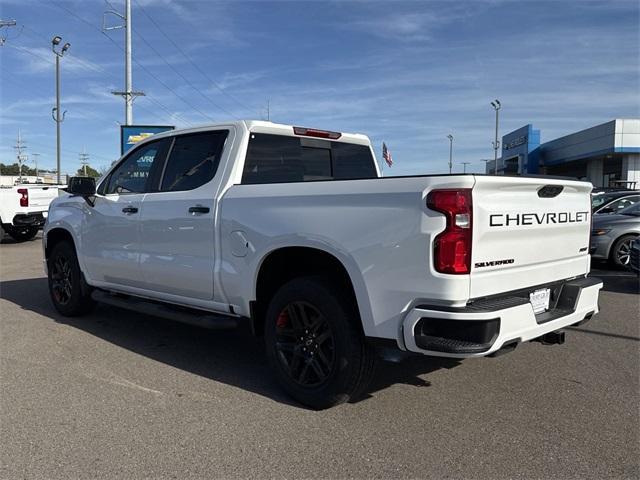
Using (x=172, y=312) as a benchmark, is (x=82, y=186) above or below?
above

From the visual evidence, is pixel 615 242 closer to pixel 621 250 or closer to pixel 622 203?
pixel 621 250

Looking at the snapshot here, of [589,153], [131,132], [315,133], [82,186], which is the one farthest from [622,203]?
[589,153]

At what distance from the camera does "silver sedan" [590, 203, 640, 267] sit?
10148 mm

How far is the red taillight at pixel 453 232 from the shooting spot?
3.23 metres

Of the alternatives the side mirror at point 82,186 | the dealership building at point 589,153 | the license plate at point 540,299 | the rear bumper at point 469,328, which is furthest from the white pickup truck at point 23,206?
the dealership building at point 589,153

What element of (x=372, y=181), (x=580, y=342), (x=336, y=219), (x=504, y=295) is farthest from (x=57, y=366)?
(x=580, y=342)

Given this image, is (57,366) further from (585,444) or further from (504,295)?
(585,444)

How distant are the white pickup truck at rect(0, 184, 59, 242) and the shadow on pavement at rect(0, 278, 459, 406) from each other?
29.0 ft

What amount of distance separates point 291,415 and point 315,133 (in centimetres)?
264

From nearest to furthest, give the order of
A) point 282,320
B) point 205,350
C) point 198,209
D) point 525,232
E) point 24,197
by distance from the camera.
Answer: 1. point 525,232
2. point 282,320
3. point 198,209
4. point 205,350
5. point 24,197

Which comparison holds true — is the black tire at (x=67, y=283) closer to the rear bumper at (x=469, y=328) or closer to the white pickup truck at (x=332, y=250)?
the white pickup truck at (x=332, y=250)

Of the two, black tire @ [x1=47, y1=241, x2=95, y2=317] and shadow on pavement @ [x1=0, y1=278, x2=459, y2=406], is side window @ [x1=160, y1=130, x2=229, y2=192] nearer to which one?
shadow on pavement @ [x1=0, y1=278, x2=459, y2=406]

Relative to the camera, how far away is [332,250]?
3.75 m

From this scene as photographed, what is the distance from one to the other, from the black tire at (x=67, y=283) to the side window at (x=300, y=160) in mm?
2924
